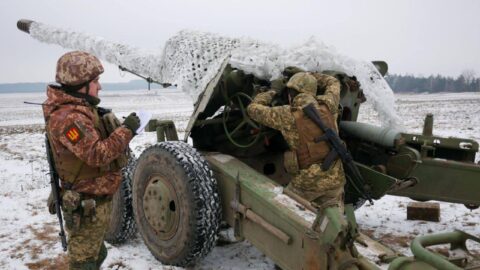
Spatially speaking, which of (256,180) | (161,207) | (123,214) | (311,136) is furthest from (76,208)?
(311,136)

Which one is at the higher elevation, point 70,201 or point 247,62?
point 247,62

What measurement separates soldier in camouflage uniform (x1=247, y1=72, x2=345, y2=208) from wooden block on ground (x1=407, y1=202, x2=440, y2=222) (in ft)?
6.56

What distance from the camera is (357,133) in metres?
4.44

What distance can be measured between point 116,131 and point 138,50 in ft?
9.04

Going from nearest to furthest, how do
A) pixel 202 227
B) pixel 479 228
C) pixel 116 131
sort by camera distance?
pixel 116 131
pixel 202 227
pixel 479 228

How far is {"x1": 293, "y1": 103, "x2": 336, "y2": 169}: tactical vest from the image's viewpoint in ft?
11.5

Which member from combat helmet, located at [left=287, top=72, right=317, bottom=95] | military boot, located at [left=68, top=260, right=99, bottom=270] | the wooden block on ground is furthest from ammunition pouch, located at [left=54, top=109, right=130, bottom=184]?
the wooden block on ground

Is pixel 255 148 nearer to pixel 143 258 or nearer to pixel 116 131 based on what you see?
pixel 143 258

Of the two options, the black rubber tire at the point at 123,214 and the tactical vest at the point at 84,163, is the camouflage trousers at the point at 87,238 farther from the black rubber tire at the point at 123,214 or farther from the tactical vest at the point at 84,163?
the black rubber tire at the point at 123,214

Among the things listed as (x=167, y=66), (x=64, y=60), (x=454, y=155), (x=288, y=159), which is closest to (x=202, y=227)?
(x=288, y=159)

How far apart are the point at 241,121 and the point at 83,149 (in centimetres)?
193

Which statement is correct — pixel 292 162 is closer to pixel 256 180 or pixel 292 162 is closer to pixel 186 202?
pixel 256 180

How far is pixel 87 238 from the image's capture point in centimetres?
310

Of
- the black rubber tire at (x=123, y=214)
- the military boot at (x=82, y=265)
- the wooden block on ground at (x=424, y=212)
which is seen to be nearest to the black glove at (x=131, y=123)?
the military boot at (x=82, y=265)
